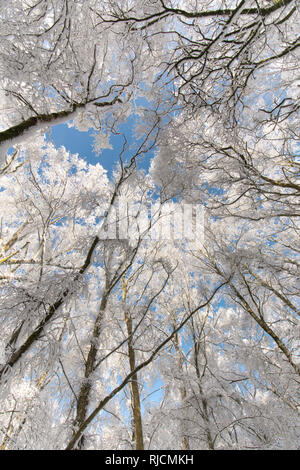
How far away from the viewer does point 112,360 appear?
553 centimetres

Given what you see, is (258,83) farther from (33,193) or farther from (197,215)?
(33,193)

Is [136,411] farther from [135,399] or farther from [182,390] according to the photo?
[182,390]

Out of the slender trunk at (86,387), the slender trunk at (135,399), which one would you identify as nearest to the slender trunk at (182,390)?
the slender trunk at (135,399)

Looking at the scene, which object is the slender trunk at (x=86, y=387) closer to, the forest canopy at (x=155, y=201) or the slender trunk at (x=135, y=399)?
the forest canopy at (x=155, y=201)

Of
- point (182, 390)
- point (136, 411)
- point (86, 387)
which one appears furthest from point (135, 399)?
point (182, 390)

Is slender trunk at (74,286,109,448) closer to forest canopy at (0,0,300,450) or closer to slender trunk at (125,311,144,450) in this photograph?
forest canopy at (0,0,300,450)

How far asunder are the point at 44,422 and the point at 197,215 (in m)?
4.29

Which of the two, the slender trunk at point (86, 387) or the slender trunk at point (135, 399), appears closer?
the slender trunk at point (86, 387)

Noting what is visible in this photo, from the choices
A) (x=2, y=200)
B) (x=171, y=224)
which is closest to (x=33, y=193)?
(x=2, y=200)

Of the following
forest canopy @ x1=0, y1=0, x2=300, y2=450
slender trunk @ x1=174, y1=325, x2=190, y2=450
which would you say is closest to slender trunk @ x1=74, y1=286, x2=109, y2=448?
forest canopy @ x1=0, y1=0, x2=300, y2=450

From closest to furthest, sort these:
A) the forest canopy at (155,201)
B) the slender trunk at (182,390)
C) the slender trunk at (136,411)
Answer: the forest canopy at (155,201), the slender trunk at (136,411), the slender trunk at (182,390)

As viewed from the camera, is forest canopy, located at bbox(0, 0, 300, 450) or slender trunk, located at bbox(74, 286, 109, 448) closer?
forest canopy, located at bbox(0, 0, 300, 450)

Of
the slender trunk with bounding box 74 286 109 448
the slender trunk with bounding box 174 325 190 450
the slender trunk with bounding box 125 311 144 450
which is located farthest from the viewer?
the slender trunk with bounding box 174 325 190 450

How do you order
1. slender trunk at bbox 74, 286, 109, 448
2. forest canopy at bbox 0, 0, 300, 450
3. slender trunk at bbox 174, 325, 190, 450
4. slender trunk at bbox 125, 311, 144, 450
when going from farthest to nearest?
1. slender trunk at bbox 174, 325, 190, 450
2. slender trunk at bbox 125, 311, 144, 450
3. slender trunk at bbox 74, 286, 109, 448
4. forest canopy at bbox 0, 0, 300, 450
